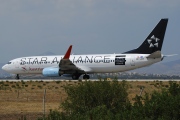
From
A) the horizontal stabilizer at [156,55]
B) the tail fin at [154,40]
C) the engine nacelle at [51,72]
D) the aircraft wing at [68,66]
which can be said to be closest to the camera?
the horizontal stabilizer at [156,55]

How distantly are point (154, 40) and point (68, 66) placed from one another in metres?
9.88

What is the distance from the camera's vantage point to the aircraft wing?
50.0 meters

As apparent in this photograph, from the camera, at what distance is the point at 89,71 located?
2057 inches

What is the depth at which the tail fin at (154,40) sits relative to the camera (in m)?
49.9

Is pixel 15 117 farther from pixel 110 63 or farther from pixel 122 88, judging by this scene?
pixel 110 63

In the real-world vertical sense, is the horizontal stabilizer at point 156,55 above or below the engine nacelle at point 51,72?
above

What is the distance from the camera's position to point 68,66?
51.0 m

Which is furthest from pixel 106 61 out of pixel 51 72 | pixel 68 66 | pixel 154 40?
pixel 51 72

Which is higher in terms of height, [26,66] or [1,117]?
[26,66]

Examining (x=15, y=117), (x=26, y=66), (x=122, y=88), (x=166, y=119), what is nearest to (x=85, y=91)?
(x=122, y=88)

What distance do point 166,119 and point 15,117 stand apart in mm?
9676

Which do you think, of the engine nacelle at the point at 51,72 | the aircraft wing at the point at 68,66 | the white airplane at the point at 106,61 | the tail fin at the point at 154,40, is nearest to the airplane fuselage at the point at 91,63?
the white airplane at the point at 106,61

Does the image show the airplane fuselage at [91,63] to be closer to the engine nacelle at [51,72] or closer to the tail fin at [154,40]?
the tail fin at [154,40]

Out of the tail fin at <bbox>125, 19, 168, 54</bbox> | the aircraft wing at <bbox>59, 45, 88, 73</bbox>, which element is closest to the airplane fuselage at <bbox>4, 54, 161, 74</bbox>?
the aircraft wing at <bbox>59, 45, 88, 73</bbox>
